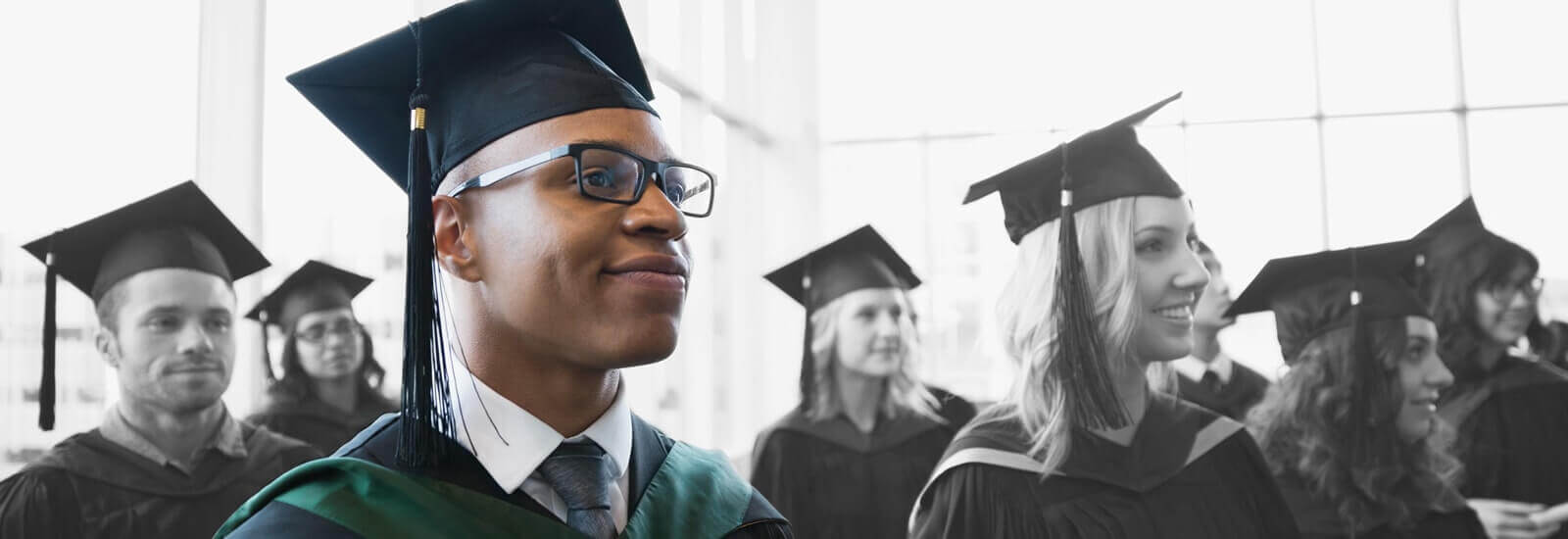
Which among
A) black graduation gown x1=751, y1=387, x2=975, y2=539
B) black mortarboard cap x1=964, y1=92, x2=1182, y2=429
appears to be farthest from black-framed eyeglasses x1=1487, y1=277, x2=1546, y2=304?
black graduation gown x1=751, y1=387, x2=975, y2=539

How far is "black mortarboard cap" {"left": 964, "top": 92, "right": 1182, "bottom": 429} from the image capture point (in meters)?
3.41

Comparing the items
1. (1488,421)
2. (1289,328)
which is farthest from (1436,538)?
(1289,328)

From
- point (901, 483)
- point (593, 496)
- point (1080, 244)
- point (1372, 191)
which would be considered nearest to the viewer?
point (593, 496)

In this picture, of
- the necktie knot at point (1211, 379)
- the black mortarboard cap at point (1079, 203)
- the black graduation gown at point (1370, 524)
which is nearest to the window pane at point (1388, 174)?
the necktie knot at point (1211, 379)

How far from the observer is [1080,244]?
3438mm

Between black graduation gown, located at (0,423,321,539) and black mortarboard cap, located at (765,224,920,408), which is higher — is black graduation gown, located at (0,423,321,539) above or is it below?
below

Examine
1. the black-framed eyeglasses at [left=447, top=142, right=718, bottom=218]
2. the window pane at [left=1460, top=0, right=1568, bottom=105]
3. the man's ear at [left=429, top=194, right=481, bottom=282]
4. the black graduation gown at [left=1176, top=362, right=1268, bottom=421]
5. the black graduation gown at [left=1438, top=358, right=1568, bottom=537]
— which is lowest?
the black graduation gown at [left=1438, top=358, right=1568, bottom=537]

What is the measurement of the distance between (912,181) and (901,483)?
186cm

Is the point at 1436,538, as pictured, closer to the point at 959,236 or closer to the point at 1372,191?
the point at 1372,191

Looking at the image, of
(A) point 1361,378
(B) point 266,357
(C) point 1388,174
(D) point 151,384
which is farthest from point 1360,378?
(D) point 151,384

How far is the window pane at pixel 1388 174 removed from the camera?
3.69m

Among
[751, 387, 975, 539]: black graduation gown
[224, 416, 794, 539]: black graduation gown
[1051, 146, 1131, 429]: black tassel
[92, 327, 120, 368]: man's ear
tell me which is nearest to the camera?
[224, 416, 794, 539]: black graduation gown

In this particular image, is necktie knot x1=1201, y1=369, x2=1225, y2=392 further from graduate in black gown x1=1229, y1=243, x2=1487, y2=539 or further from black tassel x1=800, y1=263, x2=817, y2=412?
black tassel x1=800, y1=263, x2=817, y2=412

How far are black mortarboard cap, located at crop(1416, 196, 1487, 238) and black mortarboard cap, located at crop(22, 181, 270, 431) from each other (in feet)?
11.9
